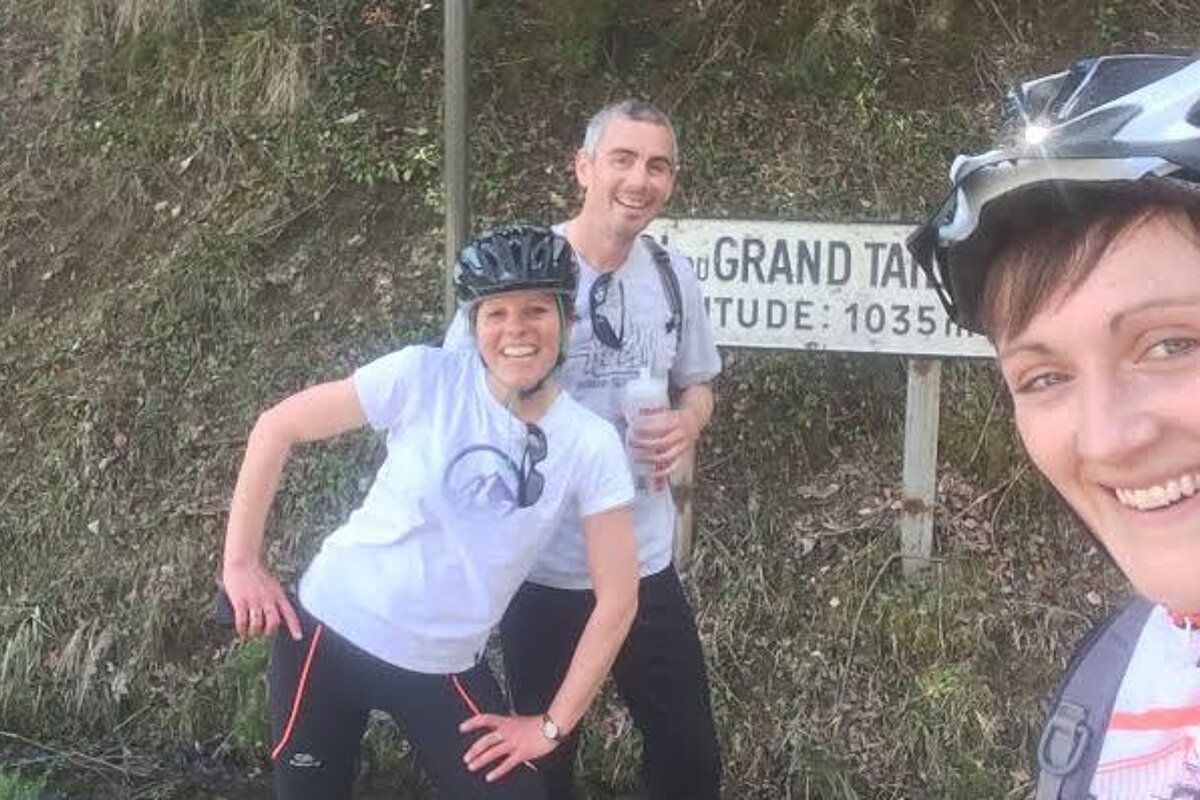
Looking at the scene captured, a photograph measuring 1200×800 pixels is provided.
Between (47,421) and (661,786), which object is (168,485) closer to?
(47,421)

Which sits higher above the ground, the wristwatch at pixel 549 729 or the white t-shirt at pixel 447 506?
the white t-shirt at pixel 447 506

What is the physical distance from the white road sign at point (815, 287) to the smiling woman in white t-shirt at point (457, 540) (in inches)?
58.2

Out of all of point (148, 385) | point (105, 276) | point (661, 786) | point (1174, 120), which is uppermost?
point (105, 276)

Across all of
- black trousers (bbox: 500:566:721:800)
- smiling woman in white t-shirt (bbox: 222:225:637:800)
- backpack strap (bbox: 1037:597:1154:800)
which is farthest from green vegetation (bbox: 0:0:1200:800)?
backpack strap (bbox: 1037:597:1154:800)

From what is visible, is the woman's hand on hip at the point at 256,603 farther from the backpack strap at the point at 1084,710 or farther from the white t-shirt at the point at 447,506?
the backpack strap at the point at 1084,710

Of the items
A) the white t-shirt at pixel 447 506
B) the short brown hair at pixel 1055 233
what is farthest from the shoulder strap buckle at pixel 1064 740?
the white t-shirt at pixel 447 506

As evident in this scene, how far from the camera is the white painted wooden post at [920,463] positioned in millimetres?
4414

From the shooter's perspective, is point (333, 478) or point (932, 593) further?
point (333, 478)

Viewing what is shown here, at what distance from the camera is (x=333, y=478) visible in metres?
5.16

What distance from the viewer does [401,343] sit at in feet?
17.9

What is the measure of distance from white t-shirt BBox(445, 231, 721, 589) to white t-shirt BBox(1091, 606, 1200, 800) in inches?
63.8

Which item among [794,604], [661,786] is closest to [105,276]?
[794,604]

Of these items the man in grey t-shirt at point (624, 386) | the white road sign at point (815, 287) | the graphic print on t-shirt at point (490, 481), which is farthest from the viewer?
the white road sign at point (815, 287)

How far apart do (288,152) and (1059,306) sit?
5.21 metres
